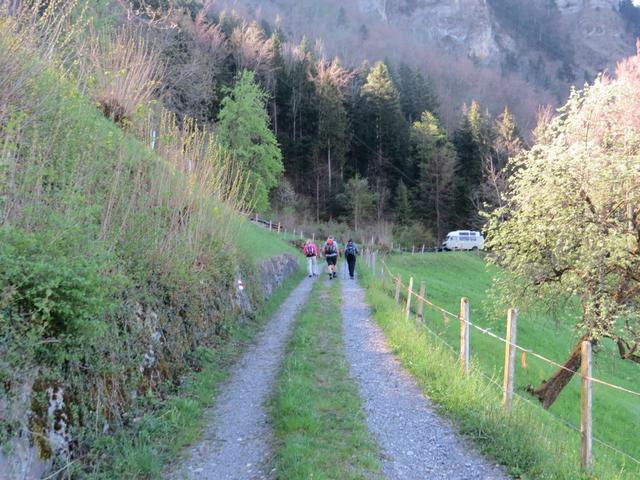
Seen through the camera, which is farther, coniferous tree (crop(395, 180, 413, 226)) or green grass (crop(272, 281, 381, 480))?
coniferous tree (crop(395, 180, 413, 226))

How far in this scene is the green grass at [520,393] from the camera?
461 cm

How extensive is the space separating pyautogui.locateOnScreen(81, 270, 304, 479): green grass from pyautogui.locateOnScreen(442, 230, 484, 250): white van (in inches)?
1746

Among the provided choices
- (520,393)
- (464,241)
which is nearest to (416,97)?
(464,241)

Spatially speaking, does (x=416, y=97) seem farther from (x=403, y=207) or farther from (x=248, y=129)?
(x=248, y=129)

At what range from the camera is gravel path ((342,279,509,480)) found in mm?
4246

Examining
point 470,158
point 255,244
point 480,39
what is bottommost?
point 255,244

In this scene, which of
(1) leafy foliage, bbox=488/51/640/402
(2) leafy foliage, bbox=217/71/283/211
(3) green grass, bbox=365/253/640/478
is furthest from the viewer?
(2) leafy foliage, bbox=217/71/283/211

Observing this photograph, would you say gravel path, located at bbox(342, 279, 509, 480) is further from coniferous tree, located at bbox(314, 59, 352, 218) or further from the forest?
coniferous tree, located at bbox(314, 59, 352, 218)

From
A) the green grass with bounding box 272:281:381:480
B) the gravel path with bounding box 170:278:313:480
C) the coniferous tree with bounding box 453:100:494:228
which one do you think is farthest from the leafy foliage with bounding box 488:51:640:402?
the coniferous tree with bounding box 453:100:494:228

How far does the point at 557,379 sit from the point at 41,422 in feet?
37.0

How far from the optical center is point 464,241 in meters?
49.3

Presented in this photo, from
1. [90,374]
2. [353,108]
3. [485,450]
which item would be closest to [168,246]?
[90,374]

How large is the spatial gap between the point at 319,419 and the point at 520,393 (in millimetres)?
8095

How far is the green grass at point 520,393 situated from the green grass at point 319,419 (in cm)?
118
